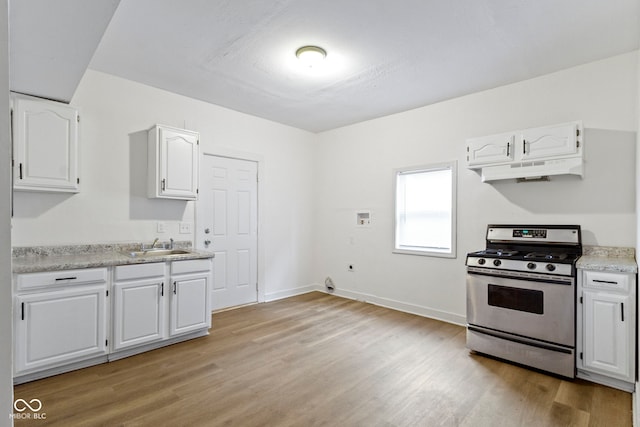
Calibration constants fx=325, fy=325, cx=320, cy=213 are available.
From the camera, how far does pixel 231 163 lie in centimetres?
448

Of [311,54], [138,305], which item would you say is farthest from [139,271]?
[311,54]

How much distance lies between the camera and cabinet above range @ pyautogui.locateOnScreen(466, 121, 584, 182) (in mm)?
2904

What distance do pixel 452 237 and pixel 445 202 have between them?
1.52 ft

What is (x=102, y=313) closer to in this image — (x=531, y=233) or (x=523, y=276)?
(x=523, y=276)

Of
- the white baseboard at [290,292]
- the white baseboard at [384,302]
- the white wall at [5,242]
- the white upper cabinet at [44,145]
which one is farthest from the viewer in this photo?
the white baseboard at [290,292]

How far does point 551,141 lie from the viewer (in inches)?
118

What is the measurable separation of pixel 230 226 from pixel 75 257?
181 cm

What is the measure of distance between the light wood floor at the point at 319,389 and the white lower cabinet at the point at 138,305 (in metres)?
0.19

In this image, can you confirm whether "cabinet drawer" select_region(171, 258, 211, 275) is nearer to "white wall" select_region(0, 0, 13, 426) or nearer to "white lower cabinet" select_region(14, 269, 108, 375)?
"white lower cabinet" select_region(14, 269, 108, 375)

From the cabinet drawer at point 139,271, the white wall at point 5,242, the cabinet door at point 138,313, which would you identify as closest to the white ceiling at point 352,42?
the white wall at point 5,242

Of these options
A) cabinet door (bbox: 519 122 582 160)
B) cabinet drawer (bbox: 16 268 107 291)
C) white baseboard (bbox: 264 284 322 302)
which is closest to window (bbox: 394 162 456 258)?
cabinet door (bbox: 519 122 582 160)

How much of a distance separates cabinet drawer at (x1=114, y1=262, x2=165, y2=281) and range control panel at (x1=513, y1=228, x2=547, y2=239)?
3607 millimetres

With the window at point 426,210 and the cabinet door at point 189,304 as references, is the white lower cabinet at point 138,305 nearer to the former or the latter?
the cabinet door at point 189,304

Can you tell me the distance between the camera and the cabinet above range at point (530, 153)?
290cm
